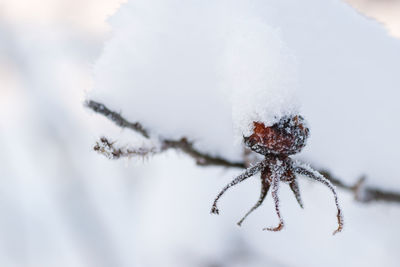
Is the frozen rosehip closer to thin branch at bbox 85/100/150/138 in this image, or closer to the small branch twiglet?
the small branch twiglet

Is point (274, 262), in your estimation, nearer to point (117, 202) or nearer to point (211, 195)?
point (211, 195)

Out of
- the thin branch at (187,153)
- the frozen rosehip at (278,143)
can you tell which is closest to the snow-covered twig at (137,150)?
the thin branch at (187,153)

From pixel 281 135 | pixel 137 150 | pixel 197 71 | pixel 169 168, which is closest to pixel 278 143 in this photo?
pixel 281 135

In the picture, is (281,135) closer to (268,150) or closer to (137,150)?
(268,150)

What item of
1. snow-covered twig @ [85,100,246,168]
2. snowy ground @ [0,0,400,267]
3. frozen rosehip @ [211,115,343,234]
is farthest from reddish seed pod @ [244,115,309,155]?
snow-covered twig @ [85,100,246,168]

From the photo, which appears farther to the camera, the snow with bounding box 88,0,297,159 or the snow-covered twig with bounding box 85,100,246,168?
the snow-covered twig with bounding box 85,100,246,168
